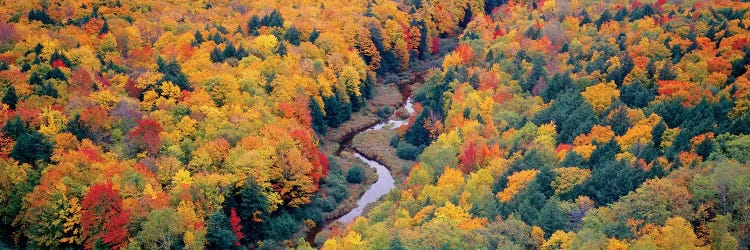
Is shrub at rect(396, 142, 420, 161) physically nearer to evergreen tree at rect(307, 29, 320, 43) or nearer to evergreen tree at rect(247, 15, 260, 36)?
evergreen tree at rect(307, 29, 320, 43)

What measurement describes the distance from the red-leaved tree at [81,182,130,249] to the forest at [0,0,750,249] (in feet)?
0.57

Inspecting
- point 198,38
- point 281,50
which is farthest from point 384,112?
point 198,38

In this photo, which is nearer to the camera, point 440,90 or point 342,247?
point 342,247

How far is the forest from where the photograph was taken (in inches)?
2467

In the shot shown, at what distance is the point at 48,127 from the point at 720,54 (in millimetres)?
74256

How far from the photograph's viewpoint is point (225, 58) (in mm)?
103500

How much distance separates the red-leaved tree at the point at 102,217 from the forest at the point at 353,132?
0.57 feet

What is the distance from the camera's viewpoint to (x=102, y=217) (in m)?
66.1

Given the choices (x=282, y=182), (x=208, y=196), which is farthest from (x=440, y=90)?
(x=208, y=196)

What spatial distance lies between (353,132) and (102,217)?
45.7m

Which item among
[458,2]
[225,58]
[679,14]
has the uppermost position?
[679,14]

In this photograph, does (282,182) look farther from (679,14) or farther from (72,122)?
(679,14)

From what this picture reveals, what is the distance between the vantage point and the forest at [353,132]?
206 feet

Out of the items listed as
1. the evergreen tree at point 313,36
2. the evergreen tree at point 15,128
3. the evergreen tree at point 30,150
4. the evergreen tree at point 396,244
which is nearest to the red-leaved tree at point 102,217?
the evergreen tree at point 30,150
